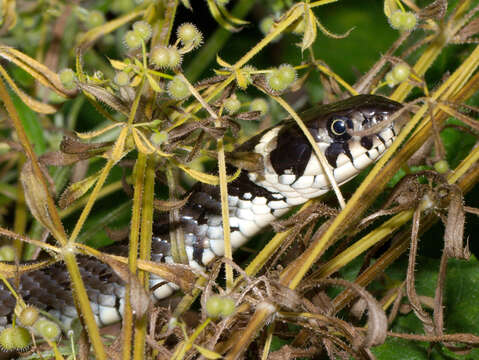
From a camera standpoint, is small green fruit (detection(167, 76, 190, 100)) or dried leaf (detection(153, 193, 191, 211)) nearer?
small green fruit (detection(167, 76, 190, 100))

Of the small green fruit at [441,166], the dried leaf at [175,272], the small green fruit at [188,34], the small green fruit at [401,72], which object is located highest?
the small green fruit at [188,34]

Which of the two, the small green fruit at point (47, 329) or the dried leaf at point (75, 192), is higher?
the dried leaf at point (75, 192)

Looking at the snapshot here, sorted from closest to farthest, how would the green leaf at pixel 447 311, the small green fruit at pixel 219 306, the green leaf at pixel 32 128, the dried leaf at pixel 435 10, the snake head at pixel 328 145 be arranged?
1. the small green fruit at pixel 219 306
2. the dried leaf at pixel 435 10
3. the green leaf at pixel 447 311
4. the snake head at pixel 328 145
5. the green leaf at pixel 32 128

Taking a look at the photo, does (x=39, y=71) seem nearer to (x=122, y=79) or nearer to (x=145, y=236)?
(x=122, y=79)

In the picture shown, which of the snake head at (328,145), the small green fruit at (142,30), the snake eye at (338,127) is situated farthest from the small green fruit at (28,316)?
the snake eye at (338,127)

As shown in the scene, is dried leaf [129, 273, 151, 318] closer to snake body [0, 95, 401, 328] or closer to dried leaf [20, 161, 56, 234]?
dried leaf [20, 161, 56, 234]

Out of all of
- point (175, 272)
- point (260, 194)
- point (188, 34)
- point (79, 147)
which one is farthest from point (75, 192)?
point (260, 194)

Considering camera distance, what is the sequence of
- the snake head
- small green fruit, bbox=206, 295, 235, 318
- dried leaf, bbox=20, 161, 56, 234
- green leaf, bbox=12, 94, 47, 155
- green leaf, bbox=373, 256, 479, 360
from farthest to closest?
green leaf, bbox=12, 94, 47, 155
the snake head
green leaf, bbox=373, 256, 479, 360
dried leaf, bbox=20, 161, 56, 234
small green fruit, bbox=206, 295, 235, 318

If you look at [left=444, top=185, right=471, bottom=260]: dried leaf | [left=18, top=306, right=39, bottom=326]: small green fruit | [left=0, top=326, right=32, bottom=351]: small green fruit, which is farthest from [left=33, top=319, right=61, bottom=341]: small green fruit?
[left=444, top=185, right=471, bottom=260]: dried leaf

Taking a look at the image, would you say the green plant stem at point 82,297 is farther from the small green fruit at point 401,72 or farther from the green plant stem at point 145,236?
the small green fruit at point 401,72

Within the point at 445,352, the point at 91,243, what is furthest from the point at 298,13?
the point at 91,243
